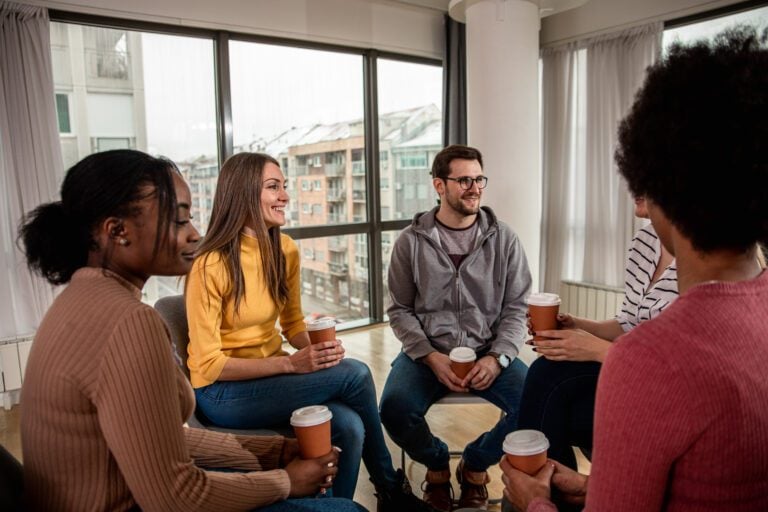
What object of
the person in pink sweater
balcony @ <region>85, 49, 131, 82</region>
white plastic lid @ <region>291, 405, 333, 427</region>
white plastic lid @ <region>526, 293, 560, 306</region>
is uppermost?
balcony @ <region>85, 49, 131, 82</region>

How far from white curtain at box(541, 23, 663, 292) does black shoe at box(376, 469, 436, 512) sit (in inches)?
113

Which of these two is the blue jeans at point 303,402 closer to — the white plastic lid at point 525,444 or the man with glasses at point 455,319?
the man with glasses at point 455,319

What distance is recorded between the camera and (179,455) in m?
0.98

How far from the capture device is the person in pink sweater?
0.67 m

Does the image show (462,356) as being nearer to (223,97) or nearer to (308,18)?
(223,97)

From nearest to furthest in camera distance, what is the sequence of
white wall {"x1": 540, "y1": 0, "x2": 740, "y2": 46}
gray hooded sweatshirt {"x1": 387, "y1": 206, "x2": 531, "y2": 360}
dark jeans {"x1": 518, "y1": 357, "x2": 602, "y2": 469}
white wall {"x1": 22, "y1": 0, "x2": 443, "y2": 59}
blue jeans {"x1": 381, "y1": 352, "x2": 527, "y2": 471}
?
dark jeans {"x1": 518, "y1": 357, "x2": 602, "y2": 469} → blue jeans {"x1": 381, "y1": 352, "x2": 527, "y2": 471} → gray hooded sweatshirt {"x1": 387, "y1": 206, "x2": 531, "y2": 360} → white wall {"x1": 22, "y1": 0, "x2": 443, "y2": 59} → white wall {"x1": 540, "y1": 0, "x2": 740, "y2": 46}

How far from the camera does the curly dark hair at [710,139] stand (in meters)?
Answer: 0.69

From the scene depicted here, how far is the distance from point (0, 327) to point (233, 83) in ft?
7.13

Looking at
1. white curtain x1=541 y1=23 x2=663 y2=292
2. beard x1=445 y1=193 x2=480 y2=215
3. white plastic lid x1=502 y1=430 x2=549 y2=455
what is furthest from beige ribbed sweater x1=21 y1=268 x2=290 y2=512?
white curtain x1=541 y1=23 x2=663 y2=292

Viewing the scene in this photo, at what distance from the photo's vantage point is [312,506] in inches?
46.3

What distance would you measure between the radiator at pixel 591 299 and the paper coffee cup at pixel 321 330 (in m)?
2.91

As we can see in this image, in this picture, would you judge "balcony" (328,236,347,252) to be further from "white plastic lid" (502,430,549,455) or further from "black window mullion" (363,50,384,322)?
"white plastic lid" (502,430,549,455)

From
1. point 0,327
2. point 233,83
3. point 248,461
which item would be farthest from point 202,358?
point 233,83

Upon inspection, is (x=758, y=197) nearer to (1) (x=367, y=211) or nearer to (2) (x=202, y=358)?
(2) (x=202, y=358)
